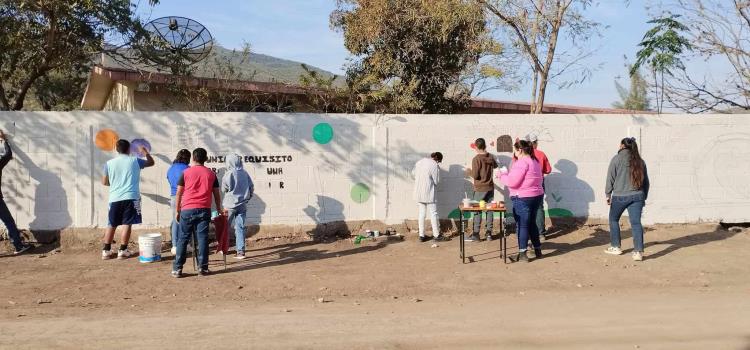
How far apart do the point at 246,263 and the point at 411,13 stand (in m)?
7.17

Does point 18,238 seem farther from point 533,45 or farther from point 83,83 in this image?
point 83,83

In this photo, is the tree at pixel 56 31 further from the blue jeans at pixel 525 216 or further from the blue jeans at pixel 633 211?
the blue jeans at pixel 633 211

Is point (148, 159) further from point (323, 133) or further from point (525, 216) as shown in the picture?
point (525, 216)

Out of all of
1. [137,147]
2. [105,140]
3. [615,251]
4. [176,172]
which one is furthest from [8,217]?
[615,251]

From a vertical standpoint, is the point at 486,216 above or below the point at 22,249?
above

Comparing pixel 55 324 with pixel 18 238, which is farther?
pixel 18 238

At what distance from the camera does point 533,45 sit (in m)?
12.0

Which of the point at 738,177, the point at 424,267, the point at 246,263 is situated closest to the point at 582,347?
the point at 424,267

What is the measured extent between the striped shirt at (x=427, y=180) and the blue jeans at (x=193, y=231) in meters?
3.41

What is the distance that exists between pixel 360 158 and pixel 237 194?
232cm

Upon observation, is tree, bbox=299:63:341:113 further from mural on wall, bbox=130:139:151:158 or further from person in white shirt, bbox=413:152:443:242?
mural on wall, bbox=130:139:151:158

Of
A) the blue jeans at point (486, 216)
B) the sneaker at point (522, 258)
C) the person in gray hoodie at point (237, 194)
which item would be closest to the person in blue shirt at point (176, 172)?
the person in gray hoodie at point (237, 194)

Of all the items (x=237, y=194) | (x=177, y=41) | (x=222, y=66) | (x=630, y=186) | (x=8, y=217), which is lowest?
(x=8, y=217)

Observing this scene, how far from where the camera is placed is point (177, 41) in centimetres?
1242
